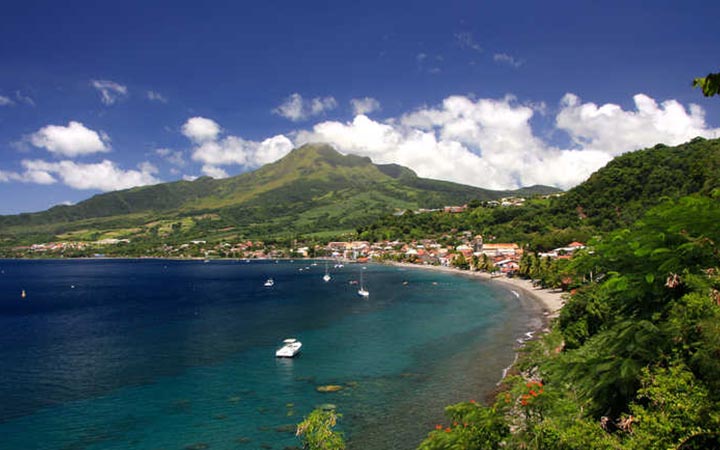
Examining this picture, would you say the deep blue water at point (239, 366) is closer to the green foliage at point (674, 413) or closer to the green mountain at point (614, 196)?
the green foliage at point (674, 413)

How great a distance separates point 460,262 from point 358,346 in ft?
308

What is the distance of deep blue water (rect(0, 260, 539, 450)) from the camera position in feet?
91.0

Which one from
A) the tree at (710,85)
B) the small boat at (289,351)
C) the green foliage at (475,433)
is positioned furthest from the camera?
the small boat at (289,351)

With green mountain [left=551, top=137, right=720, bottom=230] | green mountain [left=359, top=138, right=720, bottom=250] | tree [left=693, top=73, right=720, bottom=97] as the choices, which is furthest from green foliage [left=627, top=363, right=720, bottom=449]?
green mountain [left=551, top=137, right=720, bottom=230]

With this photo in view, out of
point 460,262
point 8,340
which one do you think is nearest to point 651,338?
point 8,340

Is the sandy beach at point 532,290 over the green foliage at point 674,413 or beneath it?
beneath

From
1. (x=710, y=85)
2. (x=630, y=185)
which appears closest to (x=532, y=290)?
(x=630, y=185)

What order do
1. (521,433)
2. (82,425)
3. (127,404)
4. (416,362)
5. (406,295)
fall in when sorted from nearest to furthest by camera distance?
(521,433) < (82,425) < (127,404) < (416,362) < (406,295)

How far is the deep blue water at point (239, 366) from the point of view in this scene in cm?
2775

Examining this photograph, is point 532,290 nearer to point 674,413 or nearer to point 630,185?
point 630,185

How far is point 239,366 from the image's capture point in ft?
136

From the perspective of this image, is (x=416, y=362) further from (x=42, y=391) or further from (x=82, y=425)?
(x=42, y=391)

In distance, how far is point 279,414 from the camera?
2958 centimetres

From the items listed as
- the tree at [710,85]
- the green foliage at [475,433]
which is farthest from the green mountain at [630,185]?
the tree at [710,85]
